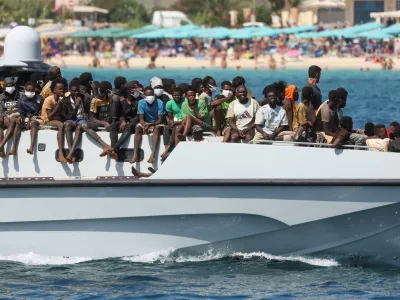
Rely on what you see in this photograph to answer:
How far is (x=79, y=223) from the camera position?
16.3 metres

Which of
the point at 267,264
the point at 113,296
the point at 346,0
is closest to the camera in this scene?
the point at 113,296

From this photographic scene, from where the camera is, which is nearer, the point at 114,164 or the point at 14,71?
the point at 114,164

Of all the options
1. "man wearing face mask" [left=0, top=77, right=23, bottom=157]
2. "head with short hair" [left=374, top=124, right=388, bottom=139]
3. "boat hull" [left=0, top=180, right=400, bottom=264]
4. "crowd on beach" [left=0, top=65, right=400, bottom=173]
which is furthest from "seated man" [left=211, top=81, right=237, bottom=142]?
"man wearing face mask" [left=0, top=77, right=23, bottom=157]

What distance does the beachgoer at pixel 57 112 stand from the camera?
54.7 feet

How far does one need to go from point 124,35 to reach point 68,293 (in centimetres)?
9039

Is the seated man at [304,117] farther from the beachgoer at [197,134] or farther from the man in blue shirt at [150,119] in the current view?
the man in blue shirt at [150,119]

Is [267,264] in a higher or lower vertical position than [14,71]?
lower

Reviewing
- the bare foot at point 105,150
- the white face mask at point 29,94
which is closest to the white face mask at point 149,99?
the bare foot at point 105,150

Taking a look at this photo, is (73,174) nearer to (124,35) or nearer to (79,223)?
(79,223)

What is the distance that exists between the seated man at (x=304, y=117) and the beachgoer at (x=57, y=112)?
127 inches

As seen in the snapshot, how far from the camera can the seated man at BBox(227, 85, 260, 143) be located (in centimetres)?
1644

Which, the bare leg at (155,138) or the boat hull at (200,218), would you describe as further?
the bare leg at (155,138)

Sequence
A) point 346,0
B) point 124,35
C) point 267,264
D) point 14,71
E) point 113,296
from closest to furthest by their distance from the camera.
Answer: point 113,296, point 267,264, point 14,71, point 124,35, point 346,0

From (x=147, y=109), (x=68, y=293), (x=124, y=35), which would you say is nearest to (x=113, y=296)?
(x=68, y=293)
